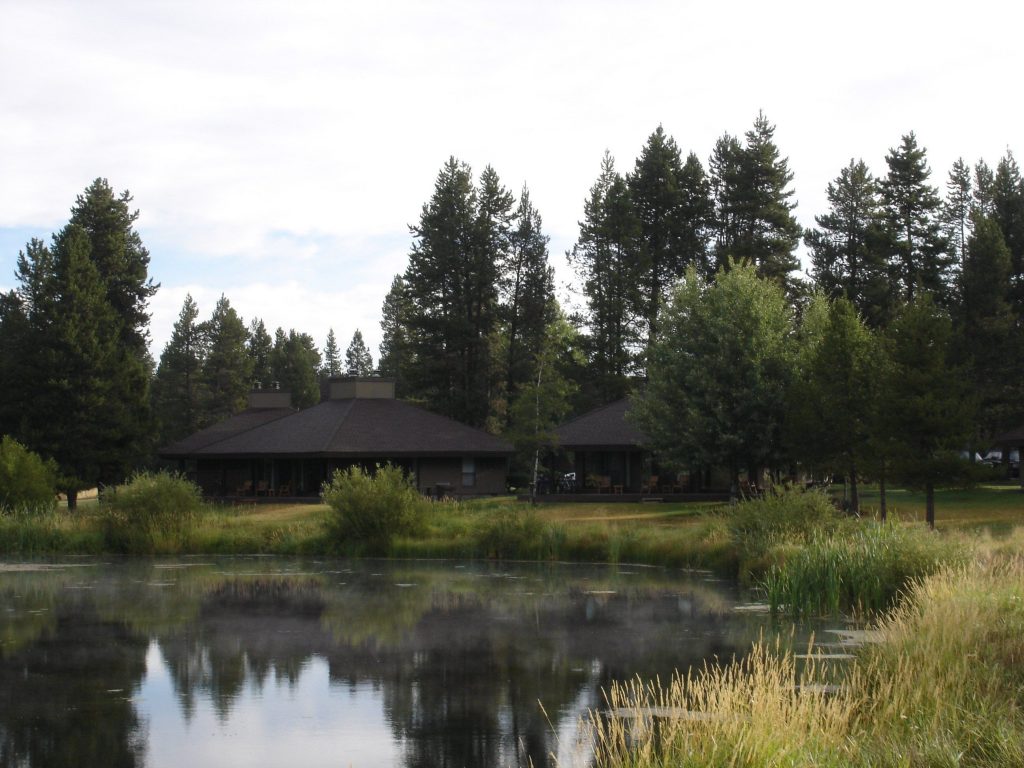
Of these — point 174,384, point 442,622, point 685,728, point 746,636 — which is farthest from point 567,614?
point 174,384

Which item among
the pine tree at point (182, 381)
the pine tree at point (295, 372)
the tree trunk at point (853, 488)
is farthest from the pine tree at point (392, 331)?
the tree trunk at point (853, 488)

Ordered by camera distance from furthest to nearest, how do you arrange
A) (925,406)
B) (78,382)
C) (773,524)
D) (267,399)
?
(267,399)
(78,382)
(925,406)
(773,524)

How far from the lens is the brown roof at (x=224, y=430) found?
193ft

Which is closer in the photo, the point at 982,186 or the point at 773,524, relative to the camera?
the point at 773,524

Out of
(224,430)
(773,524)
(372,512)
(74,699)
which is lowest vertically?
(74,699)

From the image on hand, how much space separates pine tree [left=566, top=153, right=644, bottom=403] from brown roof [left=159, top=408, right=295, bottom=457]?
17425 millimetres

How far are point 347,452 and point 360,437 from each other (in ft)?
6.78

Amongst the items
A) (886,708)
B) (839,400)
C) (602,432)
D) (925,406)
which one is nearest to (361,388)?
(602,432)

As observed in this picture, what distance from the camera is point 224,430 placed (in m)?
63.1

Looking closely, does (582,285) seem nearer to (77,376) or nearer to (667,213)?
(667,213)

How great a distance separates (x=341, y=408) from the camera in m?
57.8

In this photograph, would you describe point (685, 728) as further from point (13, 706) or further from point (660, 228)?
point (660, 228)

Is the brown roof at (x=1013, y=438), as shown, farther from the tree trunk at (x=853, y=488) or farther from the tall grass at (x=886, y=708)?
the tall grass at (x=886, y=708)

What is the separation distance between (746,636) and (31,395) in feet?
136
